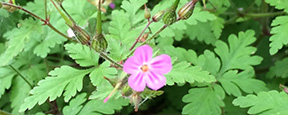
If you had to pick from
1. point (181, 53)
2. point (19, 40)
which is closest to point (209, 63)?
point (181, 53)

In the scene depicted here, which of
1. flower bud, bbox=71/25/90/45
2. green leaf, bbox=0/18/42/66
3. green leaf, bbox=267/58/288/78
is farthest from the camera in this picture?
green leaf, bbox=267/58/288/78

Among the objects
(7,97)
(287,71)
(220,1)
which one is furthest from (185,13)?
(7,97)

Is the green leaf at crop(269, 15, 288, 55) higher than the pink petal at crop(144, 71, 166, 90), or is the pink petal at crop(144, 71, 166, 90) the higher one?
the pink petal at crop(144, 71, 166, 90)

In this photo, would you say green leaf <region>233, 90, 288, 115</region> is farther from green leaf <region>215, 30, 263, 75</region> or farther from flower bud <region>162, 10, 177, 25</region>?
flower bud <region>162, 10, 177, 25</region>

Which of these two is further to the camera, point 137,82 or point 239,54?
point 239,54

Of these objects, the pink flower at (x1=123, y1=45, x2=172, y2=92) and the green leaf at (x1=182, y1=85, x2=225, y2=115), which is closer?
the pink flower at (x1=123, y1=45, x2=172, y2=92)

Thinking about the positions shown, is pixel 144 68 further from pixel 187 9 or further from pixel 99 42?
pixel 187 9

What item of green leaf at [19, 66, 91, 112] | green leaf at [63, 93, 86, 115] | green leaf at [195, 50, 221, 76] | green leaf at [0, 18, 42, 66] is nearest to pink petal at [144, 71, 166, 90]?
green leaf at [19, 66, 91, 112]
